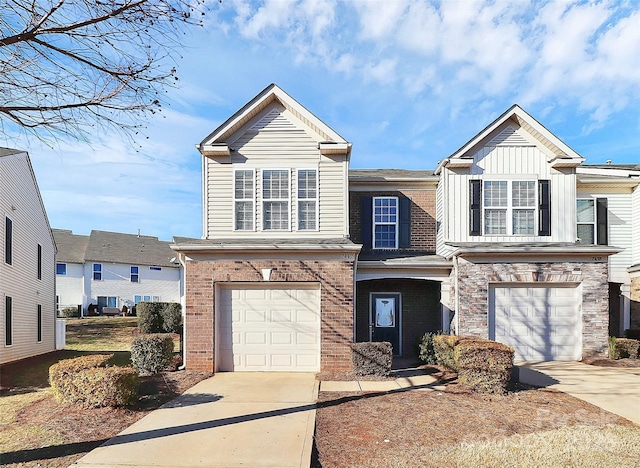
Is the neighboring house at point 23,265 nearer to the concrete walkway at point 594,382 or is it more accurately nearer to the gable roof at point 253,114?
the gable roof at point 253,114

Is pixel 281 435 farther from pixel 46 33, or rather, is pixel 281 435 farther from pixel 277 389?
pixel 46 33

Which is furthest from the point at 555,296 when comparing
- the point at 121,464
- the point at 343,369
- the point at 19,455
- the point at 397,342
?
the point at 19,455

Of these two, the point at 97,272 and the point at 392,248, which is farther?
the point at 97,272

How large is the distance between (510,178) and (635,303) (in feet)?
22.1

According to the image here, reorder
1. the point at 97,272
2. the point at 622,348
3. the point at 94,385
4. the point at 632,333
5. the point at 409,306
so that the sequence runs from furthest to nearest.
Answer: the point at 97,272 → the point at 409,306 → the point at 632,333 → the point at 622,348 → the point at 94,385

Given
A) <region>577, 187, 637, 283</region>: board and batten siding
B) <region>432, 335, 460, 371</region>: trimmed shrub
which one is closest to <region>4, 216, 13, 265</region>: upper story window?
<region>432, 335, 460, 371</region>: trimmed shrub

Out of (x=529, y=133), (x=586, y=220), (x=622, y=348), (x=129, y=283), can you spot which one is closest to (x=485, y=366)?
(x=622, y=348)

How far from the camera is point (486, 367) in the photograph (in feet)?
32.5

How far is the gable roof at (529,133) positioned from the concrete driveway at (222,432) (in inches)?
354

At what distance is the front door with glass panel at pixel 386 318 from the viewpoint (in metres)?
15.8

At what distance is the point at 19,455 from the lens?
252 inches

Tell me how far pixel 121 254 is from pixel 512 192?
32.1 metres

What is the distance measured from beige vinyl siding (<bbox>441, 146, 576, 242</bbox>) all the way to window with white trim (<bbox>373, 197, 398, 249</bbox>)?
1969mm

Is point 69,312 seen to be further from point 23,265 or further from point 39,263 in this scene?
point 23,265
